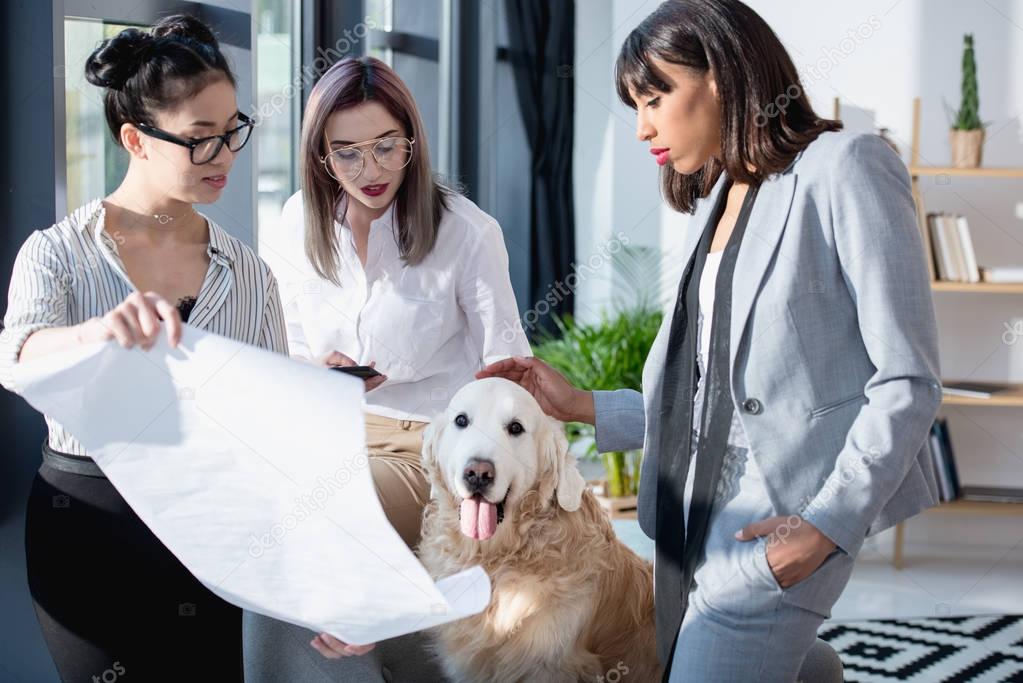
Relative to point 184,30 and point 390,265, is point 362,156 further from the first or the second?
point 184,30

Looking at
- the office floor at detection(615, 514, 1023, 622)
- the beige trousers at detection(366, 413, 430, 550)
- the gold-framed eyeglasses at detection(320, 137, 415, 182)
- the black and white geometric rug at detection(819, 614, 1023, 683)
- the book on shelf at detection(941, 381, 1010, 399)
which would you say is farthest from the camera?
the book on shelf at detection(941, 381, 1010, 399)

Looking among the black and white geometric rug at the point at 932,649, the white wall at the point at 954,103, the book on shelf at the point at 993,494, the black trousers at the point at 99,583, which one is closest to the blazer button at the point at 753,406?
the black trousers at the point at 99,583

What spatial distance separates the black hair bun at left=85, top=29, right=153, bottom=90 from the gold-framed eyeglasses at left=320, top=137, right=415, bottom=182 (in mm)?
535

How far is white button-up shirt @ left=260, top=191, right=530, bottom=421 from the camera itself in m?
2.26

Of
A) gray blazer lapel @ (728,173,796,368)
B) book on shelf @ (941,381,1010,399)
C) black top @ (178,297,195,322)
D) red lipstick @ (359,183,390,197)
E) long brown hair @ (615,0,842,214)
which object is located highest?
long brown hair @ (615,0,842,214)

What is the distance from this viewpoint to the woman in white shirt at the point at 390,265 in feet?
7.33

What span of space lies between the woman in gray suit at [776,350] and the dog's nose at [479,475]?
12.0 inches

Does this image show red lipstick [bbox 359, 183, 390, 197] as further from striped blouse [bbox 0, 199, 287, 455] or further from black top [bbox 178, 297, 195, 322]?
black top [bbox 178, 297, 195, 322]

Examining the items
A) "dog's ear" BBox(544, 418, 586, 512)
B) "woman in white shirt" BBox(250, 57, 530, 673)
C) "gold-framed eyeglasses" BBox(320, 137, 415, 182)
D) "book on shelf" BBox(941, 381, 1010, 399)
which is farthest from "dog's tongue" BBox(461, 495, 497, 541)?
"book on shelf" BBox(941, 381, 1010, 399)

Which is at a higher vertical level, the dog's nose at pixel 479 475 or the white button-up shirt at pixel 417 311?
the white button-up shirt at pixel 417 311

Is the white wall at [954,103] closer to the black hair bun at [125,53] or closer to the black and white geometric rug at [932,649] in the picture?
the black and white geometric rug at [932,649]

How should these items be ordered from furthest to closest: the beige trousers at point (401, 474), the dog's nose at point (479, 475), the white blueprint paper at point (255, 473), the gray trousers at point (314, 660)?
the beige trousers at point (401, 474), the gray trousers at point (314, 660), the dog's nose at point (479, 475), the white blueprint paper at point (255, 473)

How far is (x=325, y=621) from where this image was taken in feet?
4.88

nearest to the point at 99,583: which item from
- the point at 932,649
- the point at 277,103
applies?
the point at 277,103
